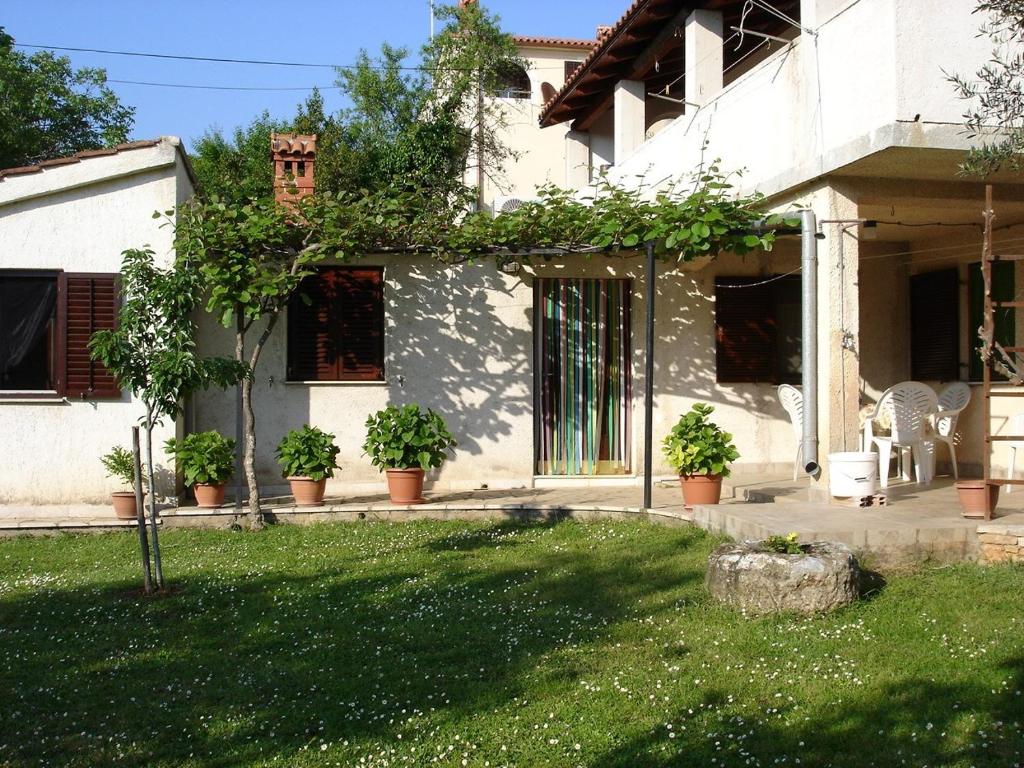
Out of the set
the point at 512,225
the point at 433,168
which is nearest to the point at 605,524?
the point at 512,225

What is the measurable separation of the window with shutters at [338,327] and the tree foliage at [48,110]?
16.6m

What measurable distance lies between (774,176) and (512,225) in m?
2.62

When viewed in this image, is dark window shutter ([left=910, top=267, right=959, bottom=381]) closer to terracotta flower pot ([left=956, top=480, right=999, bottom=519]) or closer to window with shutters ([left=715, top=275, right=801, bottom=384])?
window with shutters ([left=715, top=275, right=801, bottom=384])

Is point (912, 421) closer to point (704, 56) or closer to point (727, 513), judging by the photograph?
point (727, 513)

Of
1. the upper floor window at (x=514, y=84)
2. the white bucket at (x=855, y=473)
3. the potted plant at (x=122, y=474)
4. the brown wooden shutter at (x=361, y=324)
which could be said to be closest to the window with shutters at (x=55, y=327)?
the potted plant at (x=122, y=474)

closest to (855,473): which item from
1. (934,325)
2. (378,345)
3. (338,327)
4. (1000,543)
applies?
(1000,543)

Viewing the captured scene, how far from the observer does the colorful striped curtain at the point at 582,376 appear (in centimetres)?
1208

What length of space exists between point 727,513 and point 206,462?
5.01m

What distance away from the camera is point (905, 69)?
8203mm

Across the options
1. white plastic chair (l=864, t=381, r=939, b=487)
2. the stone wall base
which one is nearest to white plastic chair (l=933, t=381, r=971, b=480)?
white plastic chair (l=864, t=381, r=939, b=487)

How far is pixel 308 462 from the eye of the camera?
1032 centimetres

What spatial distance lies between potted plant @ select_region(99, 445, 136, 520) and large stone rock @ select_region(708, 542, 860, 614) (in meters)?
6.16

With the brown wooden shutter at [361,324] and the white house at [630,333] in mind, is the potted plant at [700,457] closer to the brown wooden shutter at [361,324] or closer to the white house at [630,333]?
the white house at [630,333]

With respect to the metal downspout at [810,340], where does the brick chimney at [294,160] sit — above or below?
above
